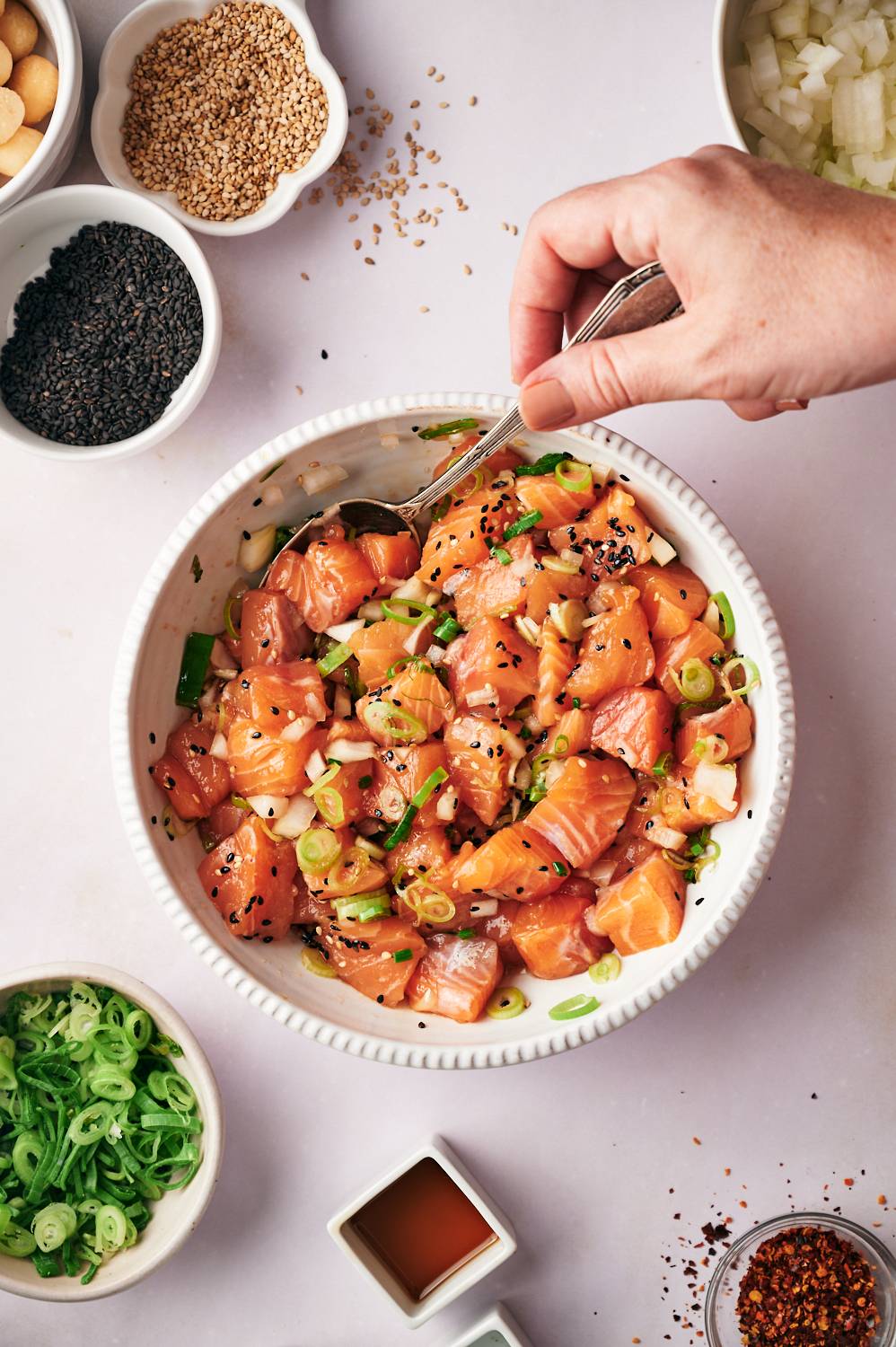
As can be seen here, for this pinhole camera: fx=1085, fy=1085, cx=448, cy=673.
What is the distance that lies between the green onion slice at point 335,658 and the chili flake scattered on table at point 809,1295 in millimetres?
1907

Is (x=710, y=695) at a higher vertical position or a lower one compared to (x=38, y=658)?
higher

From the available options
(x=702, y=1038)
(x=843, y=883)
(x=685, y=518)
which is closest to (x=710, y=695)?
(x=685, y=518)

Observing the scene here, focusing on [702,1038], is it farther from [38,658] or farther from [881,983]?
[38,658]

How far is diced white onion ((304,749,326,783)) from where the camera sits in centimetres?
246

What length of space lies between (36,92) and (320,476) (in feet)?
4.12

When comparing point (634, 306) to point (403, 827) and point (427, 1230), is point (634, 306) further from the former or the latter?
point (427, 1230)

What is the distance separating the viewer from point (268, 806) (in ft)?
8.01

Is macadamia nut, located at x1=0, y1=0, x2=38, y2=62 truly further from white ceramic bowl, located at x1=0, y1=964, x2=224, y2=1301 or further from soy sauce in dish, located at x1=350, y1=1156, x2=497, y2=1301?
soy sauce in dish, located at x1=350, y1=1156, x2=497, y2=1301

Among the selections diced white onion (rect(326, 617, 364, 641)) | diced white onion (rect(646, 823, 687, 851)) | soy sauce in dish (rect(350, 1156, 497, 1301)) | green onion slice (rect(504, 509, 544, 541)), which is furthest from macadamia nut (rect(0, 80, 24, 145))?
soy sauce in dish (rect(350, 1156, 497, 1301))

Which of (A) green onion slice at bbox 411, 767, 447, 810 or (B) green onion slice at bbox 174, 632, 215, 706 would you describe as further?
(B) green onion slice at bbox 174, 632, 215, 706

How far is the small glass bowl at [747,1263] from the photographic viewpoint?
281cm

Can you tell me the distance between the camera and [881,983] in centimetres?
287

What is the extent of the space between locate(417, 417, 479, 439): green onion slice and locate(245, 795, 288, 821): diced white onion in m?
0.89

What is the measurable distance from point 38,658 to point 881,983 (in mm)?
2394
